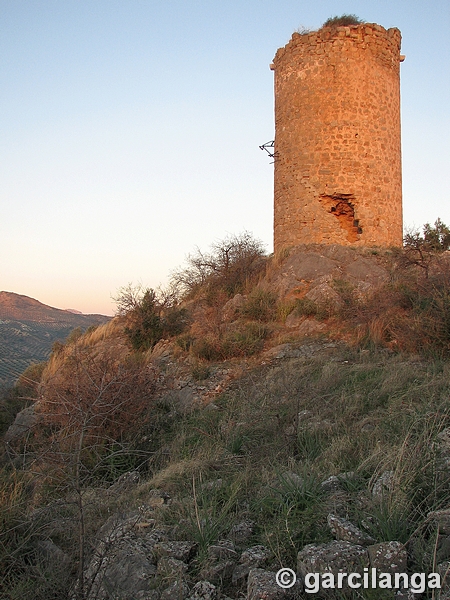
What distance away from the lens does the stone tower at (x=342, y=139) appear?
11.1 m

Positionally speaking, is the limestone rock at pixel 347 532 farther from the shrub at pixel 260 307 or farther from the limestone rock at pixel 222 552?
the shrub at pixel 260 307

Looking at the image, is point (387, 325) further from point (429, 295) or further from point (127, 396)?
point (127, 396)

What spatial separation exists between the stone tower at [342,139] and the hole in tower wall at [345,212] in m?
0.02

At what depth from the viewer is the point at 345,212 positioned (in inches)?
445

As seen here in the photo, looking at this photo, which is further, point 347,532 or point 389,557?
point 347,532

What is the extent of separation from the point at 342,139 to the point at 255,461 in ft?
28.2

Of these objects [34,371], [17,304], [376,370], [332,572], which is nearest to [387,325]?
[376,370]

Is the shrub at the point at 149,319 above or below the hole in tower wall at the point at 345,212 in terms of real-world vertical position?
below

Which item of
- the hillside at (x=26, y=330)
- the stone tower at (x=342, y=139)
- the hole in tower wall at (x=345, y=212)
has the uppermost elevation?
the stone tower at (x=342, y=139)

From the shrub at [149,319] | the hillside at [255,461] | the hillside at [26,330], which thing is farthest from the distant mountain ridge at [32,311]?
the hillside at [255,461]

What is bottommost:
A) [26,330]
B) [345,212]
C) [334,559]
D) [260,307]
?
[334,559]

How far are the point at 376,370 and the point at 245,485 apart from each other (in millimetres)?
3305

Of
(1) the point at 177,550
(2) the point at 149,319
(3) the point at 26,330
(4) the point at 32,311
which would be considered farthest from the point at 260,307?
(4) the point at 32,311

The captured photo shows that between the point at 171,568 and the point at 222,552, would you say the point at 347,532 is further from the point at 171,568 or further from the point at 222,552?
the point at 171,568
